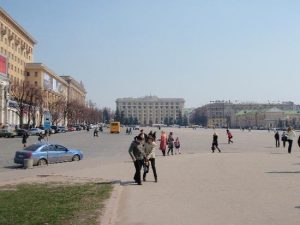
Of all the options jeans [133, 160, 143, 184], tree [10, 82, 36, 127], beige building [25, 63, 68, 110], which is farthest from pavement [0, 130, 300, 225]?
beige building [25, 63, 68, 110]

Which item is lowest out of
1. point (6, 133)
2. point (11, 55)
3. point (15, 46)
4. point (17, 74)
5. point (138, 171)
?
point (138, 171)

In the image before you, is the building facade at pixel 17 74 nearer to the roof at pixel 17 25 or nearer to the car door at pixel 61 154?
the roof at pixel 17 25

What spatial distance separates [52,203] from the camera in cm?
1104

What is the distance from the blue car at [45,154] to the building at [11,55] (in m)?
49.0

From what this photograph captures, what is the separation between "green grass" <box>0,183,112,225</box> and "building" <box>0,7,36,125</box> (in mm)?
60763

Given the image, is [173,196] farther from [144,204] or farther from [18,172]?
[18,172]

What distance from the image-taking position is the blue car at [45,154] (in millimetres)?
22781

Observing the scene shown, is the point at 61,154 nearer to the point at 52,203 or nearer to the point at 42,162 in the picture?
the point at 42,162

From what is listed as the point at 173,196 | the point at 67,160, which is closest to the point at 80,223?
the point at 173,196

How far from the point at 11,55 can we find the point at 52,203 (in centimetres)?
8579

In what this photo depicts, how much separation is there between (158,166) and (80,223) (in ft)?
43.4

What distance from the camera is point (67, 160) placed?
2570 centimetres

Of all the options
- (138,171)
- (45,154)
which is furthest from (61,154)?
(138,171)

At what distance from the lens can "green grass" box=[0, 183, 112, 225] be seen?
910 centimetres
